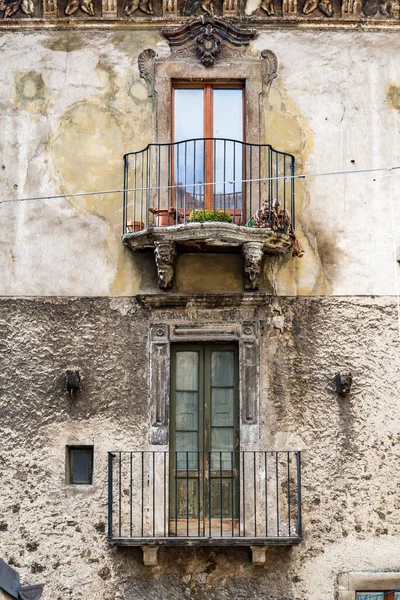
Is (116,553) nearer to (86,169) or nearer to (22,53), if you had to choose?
(86,169)

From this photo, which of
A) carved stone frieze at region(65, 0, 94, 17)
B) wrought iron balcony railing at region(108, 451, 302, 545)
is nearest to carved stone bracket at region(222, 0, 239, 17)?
carved stone frieze at region(65, 0, 94, 17)

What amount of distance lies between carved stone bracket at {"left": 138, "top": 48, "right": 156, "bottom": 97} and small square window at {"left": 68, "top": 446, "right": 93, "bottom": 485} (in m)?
4.12

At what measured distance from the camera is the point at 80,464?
13711 millimetres

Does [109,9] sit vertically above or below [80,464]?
above

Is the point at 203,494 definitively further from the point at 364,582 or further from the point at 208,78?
the point at 208,78

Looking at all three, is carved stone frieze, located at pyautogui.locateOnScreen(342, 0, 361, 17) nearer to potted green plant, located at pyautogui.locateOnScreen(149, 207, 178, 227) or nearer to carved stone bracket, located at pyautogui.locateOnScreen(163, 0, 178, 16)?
carved stone bracket, located at pyautogui.locateOnScreen(163, 0, 178, 16)

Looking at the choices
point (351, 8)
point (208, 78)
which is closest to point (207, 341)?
point (208, 78)

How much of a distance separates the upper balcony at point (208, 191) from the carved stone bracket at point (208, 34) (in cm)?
113

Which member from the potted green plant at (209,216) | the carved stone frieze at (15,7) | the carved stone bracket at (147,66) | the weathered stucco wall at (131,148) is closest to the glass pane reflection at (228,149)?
the potted green plant at (209,216)

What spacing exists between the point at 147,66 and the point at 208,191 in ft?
5.36

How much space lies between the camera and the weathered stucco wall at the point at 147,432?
43.9ft

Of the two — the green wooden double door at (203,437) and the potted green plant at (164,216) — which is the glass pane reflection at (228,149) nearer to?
the potted green plant at (164,216)

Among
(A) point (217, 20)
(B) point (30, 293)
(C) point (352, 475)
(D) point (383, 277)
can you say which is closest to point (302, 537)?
(C) point (352, 475)

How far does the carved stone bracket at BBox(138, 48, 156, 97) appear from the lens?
14.4 meters
